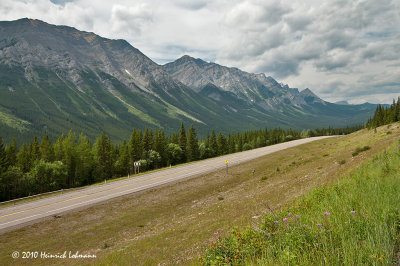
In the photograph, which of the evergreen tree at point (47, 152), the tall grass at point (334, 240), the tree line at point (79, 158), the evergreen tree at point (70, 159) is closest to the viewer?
the tall grass at point (334, 240)

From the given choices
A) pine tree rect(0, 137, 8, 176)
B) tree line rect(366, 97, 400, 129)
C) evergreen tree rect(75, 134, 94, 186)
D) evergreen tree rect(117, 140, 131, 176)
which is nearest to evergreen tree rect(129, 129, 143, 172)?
evergreen tree rect(117, 140, 131, 176)

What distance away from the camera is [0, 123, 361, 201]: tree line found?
177 feet

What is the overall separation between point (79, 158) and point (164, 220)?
64590 mm

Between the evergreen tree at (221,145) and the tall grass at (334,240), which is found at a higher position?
the tall grass at (334,240)

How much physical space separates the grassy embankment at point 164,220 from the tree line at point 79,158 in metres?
40.1

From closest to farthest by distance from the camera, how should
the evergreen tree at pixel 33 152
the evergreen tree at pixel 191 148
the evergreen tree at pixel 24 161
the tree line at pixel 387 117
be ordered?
the evergreen tree at pixel 24 161 → the evergreen tree at pixel 33 152 → the tree line at pixel 387 117 → the evergreen tree at pixel 191 148

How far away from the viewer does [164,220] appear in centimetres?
1852

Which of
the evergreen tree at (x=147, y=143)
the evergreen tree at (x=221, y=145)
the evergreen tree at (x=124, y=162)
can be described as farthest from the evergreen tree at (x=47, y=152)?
the evergreen tree at (x=221, y=145)

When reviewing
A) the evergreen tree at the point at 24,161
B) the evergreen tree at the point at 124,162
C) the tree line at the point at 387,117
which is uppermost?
the tree line at the point at 387,117

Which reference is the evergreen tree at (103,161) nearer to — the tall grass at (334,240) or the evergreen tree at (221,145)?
the evergreen tree at (221,145)

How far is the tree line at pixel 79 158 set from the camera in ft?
177

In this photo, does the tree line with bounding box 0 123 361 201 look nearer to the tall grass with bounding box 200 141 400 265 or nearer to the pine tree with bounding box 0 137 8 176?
the pine tree with bounding box 0 137 8 176

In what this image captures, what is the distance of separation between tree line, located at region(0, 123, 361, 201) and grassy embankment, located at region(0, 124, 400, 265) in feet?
131

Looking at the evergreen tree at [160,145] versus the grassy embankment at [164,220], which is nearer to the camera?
the grassy embankment at [164,220]
